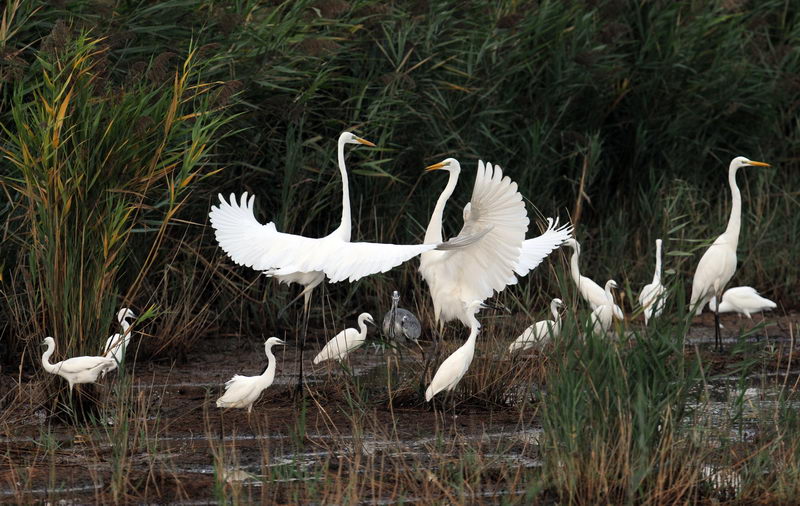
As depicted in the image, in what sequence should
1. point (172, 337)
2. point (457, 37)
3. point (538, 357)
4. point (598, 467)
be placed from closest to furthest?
point (598, 467)
point (538, 357)
point (172, 337)
point (457, 37)

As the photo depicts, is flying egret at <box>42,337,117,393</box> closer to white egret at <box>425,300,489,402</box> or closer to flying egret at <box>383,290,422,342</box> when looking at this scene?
white egret at <box>425,300,489,402</box>

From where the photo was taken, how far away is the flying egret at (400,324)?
792 cm

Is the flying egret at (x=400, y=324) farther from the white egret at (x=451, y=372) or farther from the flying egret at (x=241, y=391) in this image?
the flying egret at (x=241, y=391)

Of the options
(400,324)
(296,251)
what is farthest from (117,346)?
(400,324)

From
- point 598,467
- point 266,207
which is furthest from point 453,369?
point 266,207

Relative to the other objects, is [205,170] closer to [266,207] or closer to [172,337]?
[266,207]

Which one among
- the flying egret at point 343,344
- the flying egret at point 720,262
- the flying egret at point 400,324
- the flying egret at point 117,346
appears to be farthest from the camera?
the flying egret at point 720,262

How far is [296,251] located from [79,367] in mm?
1465

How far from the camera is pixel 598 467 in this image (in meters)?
4.49

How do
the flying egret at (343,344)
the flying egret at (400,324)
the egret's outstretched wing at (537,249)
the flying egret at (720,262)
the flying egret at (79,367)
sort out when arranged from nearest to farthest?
the flying egret at (79,367) < the egret's outstretched wing at (537,249) < the flying egret at (343,344) < the flying egret at (400,324) < the flying egret at (720,262)

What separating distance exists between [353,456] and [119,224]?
1.84m

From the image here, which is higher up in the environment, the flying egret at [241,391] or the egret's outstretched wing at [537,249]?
the egret's outstretched wing at [537,249]

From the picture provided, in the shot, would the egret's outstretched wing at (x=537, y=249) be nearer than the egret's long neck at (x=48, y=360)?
No

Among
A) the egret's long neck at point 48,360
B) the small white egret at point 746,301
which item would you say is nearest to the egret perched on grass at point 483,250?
the egret's long neck at point 48,360
